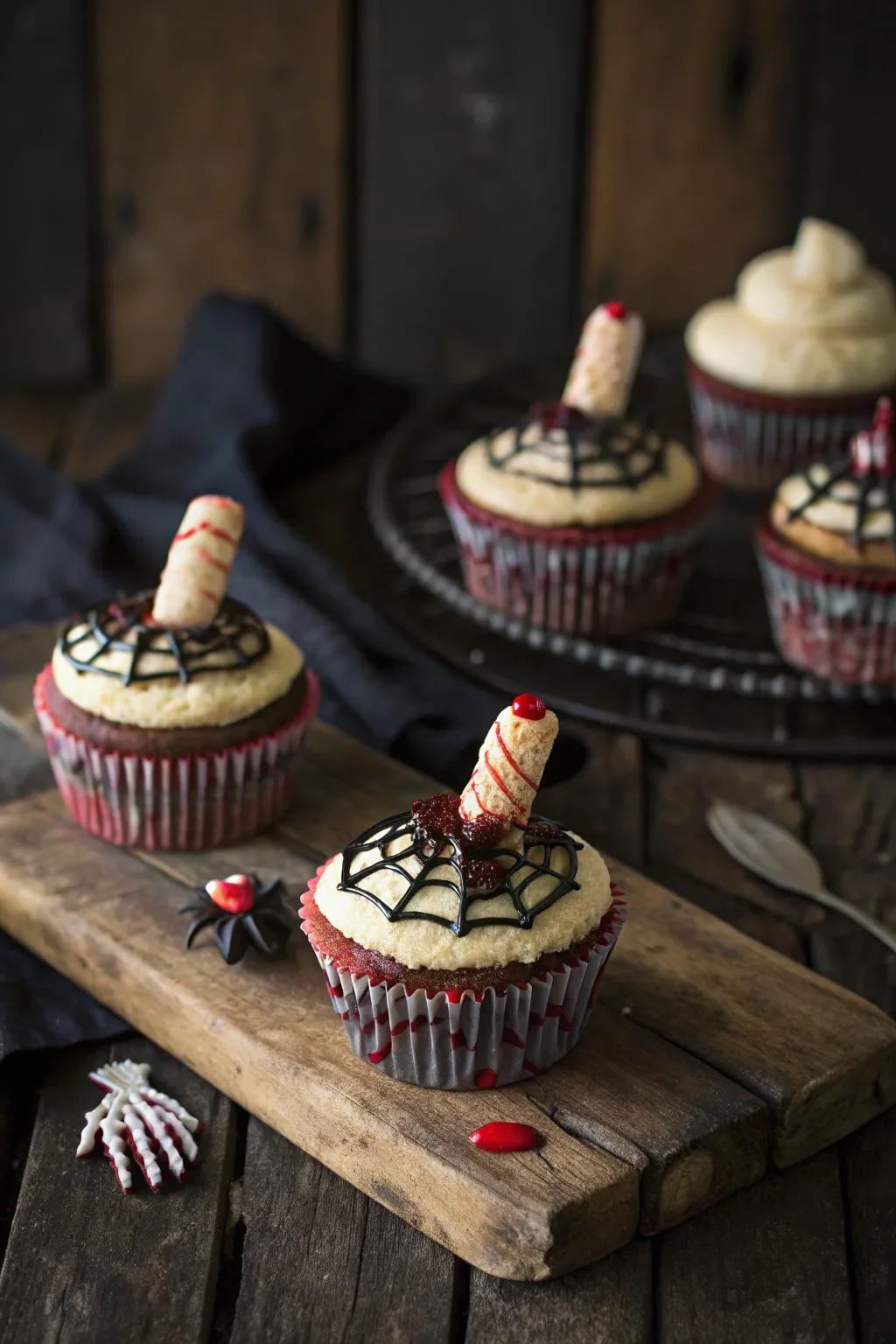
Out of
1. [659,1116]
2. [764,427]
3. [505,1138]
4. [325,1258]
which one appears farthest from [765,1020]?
[764,427]

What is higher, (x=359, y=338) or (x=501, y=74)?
(x=501, y=74)

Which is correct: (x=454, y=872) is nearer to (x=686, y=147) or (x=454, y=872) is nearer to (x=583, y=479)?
(x=583, y=479)

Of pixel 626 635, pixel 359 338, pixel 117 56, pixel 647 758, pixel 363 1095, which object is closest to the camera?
pixel 363 1095

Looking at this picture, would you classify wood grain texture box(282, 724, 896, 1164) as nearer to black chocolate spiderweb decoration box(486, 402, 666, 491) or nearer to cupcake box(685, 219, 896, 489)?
black chocolate spiderweb decoration box(486, 402, 666, 491)

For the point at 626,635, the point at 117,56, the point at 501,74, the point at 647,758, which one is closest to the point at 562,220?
the point at 501,74

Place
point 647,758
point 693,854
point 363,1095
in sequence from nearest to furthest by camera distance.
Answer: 1. point 363,1095
2. point 693,854
3. point 647,758

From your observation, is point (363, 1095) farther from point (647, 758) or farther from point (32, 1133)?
point (647, 758)

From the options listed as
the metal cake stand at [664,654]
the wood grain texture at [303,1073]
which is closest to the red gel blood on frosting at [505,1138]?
the wood grain texture at [303,1073]
